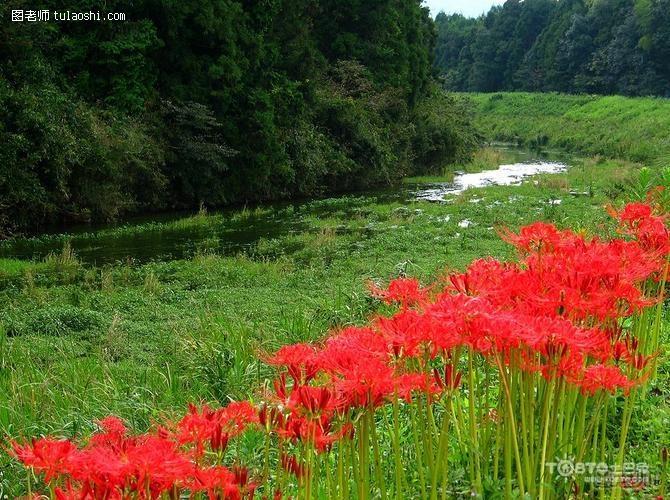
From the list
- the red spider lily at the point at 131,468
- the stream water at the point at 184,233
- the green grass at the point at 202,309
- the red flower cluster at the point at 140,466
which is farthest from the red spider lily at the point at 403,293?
the stream water at the point at 184,233

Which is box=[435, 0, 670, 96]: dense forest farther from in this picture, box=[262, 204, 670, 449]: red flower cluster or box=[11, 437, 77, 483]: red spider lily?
box=[11, 437, 77, 483]: red spider lily

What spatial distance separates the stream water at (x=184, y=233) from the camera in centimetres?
1495

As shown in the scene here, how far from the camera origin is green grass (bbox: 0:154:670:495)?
4875 mm

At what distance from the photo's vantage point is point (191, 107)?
21750 mm

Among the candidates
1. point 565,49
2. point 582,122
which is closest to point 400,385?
point 582,122

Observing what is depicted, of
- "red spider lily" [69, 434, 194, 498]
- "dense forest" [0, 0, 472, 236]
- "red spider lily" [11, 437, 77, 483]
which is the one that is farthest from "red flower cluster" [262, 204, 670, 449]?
"dense forest" [0, 0, 472, 236]

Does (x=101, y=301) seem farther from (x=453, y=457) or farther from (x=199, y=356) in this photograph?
(x=453, y=457)

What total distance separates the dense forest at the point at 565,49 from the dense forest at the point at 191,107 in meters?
34.3

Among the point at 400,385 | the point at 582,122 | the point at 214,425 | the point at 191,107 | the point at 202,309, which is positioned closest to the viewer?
the point at 214,425

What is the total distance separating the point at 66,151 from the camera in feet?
55.5

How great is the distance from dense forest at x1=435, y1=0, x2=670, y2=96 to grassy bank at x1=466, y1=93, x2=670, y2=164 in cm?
589

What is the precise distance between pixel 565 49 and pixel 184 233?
6357cm

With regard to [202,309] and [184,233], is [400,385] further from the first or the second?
[184,233]

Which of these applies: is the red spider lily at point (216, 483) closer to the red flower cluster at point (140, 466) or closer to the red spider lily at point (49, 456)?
the red flower cluster at point (140, 466)
